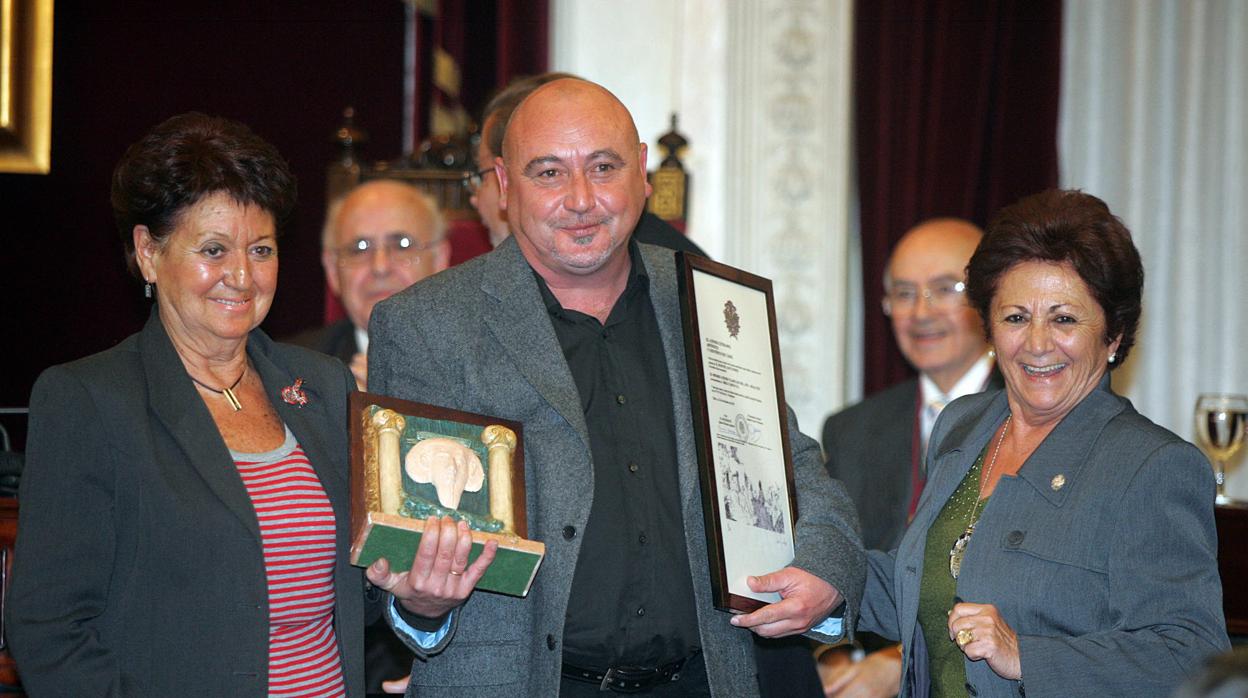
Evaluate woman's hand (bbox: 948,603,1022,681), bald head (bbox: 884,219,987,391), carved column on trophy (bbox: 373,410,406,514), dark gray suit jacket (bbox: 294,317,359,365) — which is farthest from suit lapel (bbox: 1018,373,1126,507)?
dark gray suit jacket (bbox: 294,317,359,365)

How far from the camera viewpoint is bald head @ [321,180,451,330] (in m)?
4.52

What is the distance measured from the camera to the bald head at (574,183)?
9.20 ft

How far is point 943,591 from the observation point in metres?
2.71

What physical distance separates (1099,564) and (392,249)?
2.71 metres

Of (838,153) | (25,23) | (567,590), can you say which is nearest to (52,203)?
(25,23)

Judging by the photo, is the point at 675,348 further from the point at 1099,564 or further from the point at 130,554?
the point at 130,554

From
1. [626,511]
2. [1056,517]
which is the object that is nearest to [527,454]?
[626,511]

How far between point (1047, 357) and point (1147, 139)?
3.58 metres

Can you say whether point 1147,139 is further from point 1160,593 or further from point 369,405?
point 369,405

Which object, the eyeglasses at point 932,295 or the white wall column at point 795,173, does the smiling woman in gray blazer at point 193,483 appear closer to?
the eyeglasses at point 932,295

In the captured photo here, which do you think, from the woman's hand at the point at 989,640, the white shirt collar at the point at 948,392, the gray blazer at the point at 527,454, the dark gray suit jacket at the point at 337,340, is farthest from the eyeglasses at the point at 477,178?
the woman's hand at the point at 989,640

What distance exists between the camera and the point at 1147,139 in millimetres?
5852

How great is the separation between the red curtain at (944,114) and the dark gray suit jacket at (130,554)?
3802 mm

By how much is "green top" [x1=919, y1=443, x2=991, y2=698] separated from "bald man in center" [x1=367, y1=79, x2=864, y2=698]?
157mm
